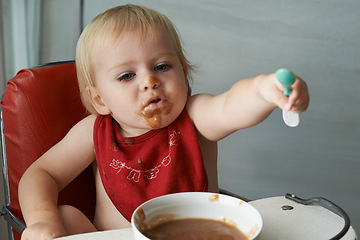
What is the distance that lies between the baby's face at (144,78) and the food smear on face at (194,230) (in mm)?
362

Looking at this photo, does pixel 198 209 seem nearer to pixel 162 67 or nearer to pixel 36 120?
pixel 162 67

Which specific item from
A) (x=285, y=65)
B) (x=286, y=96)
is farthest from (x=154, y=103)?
(x=285, y=65)

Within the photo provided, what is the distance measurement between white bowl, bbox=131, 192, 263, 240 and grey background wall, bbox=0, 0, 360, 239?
155cm

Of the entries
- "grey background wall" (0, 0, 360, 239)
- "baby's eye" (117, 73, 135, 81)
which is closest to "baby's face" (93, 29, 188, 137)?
"baby's eye" (117, 73, 135, 81)

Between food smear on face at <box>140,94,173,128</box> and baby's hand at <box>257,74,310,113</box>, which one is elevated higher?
baby's hand at <box>257,74,310,113</box>

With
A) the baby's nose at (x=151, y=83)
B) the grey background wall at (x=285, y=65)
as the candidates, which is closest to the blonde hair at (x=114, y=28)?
the baby's nose at (x=151, y=83)

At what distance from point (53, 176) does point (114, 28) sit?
37cm

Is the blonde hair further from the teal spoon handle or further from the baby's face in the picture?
the teal spoon handle

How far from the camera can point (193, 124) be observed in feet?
3.78

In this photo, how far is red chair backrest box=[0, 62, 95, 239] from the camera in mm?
1235

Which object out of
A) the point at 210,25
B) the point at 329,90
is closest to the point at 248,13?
the point at 210,25

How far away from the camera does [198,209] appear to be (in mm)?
800

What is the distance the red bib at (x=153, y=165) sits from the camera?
1149mm

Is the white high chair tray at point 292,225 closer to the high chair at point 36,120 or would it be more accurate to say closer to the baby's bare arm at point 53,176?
the baby's bare arm at point 53,176
